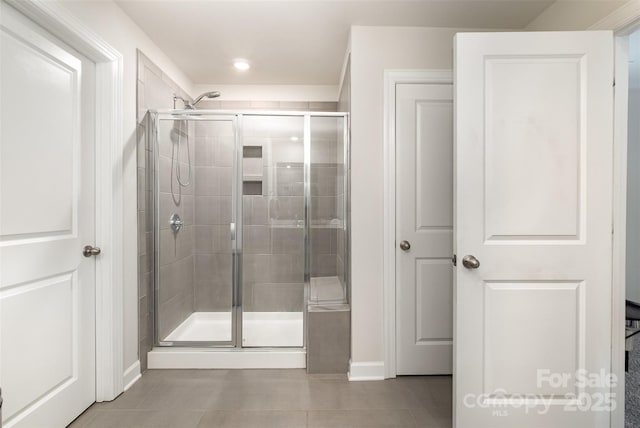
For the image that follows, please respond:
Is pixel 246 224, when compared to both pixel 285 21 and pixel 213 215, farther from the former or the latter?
pixel 285 21

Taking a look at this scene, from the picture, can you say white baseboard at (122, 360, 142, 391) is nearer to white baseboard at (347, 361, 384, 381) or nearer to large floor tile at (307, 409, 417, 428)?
large floor tile at (307, 409, 417, 428)

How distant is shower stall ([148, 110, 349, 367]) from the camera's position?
8.06 ft

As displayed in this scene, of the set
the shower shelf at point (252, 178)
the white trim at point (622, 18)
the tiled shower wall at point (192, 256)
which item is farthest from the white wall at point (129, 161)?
the white trim at point (622, 18)

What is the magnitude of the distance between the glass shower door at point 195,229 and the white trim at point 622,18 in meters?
2.23

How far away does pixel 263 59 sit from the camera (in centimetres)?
279

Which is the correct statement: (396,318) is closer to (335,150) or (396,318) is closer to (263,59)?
(335,150)

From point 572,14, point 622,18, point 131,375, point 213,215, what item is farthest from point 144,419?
point 572,14

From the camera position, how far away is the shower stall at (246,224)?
2457mm

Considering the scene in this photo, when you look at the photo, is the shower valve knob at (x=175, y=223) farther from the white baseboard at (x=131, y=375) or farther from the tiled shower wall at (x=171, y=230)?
the white baseboard at (x=131, y=375)

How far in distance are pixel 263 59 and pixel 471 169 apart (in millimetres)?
2051

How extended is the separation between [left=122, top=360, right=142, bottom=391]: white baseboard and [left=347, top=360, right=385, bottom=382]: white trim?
144 centimetres

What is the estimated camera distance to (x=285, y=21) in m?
2.20

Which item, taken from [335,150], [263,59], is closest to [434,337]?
[335,150]

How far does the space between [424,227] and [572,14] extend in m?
1.47
